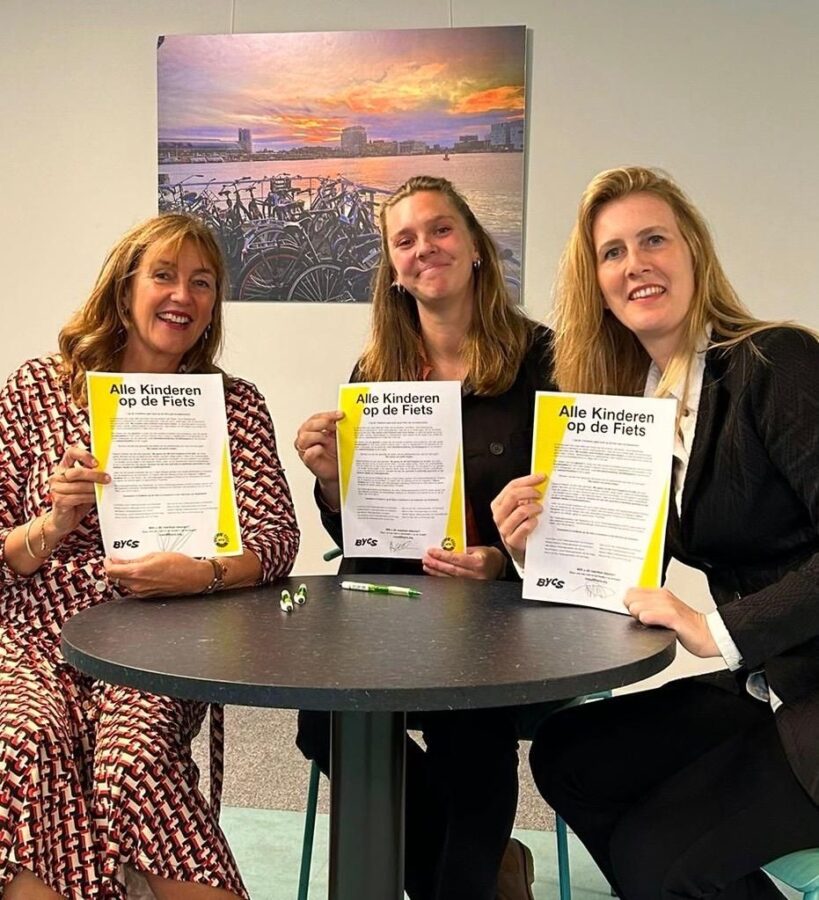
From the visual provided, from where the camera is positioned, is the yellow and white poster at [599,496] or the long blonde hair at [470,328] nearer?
the yellow and white poster at [599,496]

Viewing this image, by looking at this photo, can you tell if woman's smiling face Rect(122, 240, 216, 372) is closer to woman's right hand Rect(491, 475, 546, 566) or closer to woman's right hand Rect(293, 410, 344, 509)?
woman's right hand Rect(293, 410, 344, 509)

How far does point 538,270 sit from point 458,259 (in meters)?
1.78

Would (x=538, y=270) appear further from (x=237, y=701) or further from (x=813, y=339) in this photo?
(x=237, y=701)

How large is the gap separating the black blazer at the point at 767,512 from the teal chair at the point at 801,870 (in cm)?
10

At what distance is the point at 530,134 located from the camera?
13.2 ft

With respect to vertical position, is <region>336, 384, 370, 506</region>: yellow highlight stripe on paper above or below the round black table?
above

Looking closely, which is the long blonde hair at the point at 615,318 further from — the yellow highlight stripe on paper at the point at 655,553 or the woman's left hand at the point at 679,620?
the woman's left hand at the point at 679,620

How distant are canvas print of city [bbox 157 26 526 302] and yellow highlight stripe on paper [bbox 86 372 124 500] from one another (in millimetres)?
2346

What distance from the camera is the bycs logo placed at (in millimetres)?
1813

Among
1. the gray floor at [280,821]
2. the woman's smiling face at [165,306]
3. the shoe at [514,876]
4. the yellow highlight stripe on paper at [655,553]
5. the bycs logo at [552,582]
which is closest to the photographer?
the yellow highlight stripe on paper at [655,553]

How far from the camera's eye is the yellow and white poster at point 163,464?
6.18 ft

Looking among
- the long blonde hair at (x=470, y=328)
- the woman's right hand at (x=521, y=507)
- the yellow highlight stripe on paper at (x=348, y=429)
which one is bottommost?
the woman's right hand at (x=521, y=507)

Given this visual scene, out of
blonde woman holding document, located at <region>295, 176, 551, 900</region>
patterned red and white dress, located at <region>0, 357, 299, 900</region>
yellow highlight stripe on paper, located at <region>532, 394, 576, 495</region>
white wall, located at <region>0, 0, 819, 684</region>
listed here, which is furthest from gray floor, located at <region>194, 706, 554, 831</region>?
yellow highlight stripe on paper, located at <region>532, 394, 576, 495</region>

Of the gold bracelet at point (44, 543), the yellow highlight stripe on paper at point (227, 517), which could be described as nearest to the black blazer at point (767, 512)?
the yellow highlight stripe on paper at point (227, 517)
